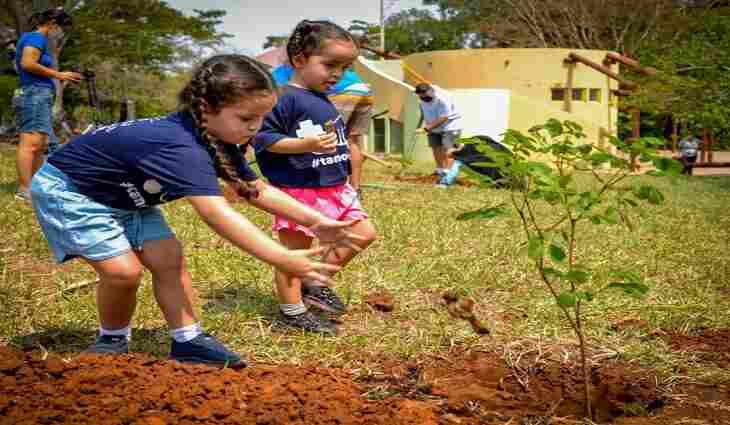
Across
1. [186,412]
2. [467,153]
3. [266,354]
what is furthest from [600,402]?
[467,153]

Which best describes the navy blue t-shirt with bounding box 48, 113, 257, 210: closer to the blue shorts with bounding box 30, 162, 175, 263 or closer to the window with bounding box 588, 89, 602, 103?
the blue shorts with bounding box 30, 162, 175, 263

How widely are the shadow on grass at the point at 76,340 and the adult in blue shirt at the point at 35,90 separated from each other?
130 inches

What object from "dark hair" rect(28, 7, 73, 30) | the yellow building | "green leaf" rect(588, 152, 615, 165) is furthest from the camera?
the yellow building

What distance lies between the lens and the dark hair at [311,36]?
131 inches

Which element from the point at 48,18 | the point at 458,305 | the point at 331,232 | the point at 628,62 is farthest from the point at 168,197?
the point at 628,62

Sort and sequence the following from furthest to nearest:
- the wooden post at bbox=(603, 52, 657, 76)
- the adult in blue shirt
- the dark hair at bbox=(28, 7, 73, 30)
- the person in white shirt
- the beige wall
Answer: the beige wall < the wooden post at bbox=(603, 52, 657, 76) < the person in white shirt < the dark hair at bbox=(28, 7, 73, 30) < the adult in blue shirt

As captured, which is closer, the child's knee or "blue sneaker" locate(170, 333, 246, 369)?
the child's knee

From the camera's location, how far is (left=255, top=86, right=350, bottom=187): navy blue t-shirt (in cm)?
334

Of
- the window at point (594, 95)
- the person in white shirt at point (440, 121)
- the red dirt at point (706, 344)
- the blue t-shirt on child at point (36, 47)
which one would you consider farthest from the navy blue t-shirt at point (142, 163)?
the window at point (594, 95)

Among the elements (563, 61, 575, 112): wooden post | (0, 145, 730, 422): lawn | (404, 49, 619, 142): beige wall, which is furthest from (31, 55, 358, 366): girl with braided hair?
(563, 61, 575, 112): wooden post

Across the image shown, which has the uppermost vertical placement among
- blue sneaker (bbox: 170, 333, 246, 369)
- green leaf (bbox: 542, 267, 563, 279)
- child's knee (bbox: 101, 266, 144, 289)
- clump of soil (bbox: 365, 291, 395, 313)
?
green leaf (bbox: 542, 267, 563, 279)

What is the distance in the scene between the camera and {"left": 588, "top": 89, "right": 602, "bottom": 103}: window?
68.0 ft

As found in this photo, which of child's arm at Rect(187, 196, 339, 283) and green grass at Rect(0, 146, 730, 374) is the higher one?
child's arm at Rect(187, 196, 339, 283)

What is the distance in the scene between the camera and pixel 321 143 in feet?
10.2
